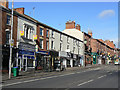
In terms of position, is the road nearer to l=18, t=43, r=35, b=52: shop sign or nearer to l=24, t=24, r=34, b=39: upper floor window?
l=18, t=43, r=35, b=52: shop sign

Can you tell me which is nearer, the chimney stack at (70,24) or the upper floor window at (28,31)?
the upper floor window at (28,31)

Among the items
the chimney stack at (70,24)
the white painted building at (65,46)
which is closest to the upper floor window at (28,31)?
the white painted building at (65,46)

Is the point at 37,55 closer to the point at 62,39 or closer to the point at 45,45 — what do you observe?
the point at 45,45

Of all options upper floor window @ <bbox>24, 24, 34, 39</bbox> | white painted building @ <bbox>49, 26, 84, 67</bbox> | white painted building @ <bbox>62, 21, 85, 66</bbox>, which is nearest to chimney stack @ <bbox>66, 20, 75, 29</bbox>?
white painted building @ <bbox>62, 21, 85, 66</bbox>

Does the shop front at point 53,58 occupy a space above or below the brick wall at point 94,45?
below

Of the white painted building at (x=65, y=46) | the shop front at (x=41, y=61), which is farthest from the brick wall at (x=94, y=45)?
the shop front at (x=41, y=61)

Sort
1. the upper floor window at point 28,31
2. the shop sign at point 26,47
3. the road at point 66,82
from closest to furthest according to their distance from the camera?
1. the road at point 66,82
2. the shop sign at point 26,47
3. the upper floor window at point 28,31

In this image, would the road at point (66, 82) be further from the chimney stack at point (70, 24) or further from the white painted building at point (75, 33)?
the chimney stack at point (70, 24)

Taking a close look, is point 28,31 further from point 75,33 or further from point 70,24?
point 70,24

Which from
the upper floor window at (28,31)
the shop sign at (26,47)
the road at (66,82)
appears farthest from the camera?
the upper floor window at (28,31)

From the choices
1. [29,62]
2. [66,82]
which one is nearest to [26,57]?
[29,62]

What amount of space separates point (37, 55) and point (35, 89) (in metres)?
20.7

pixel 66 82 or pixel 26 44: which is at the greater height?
pixel 26 44

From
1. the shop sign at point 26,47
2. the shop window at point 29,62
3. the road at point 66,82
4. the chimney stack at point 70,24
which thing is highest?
the chimney stack at point 70,24
